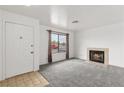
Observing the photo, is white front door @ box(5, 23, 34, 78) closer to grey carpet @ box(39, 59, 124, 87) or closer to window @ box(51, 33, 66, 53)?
grey carpet @ box(39, 59, 124, 87)

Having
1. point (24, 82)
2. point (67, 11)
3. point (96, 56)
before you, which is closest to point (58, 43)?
point (96, 56)

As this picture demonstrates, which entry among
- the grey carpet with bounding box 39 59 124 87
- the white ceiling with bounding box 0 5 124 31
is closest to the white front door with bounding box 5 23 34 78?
the white ceiling with bounding box 0 5 124 31

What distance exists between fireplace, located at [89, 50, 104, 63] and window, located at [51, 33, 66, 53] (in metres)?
1.93

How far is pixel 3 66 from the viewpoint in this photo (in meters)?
2.81

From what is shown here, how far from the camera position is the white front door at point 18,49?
2955 mm

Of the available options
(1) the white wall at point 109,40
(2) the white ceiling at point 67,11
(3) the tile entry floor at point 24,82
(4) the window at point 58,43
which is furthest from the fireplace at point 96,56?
(3) the tile entry floor at point 24,82

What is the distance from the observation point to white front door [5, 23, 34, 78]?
9.70ft

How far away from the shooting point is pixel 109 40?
471cm

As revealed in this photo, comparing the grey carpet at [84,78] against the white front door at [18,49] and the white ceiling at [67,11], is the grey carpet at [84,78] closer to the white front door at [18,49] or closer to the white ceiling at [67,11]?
the white front door at [18,49]

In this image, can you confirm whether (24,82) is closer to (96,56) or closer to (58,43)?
(58,43)

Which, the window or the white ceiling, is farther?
the window

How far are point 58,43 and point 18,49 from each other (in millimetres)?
3096

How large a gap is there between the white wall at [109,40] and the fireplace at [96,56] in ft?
1.27
